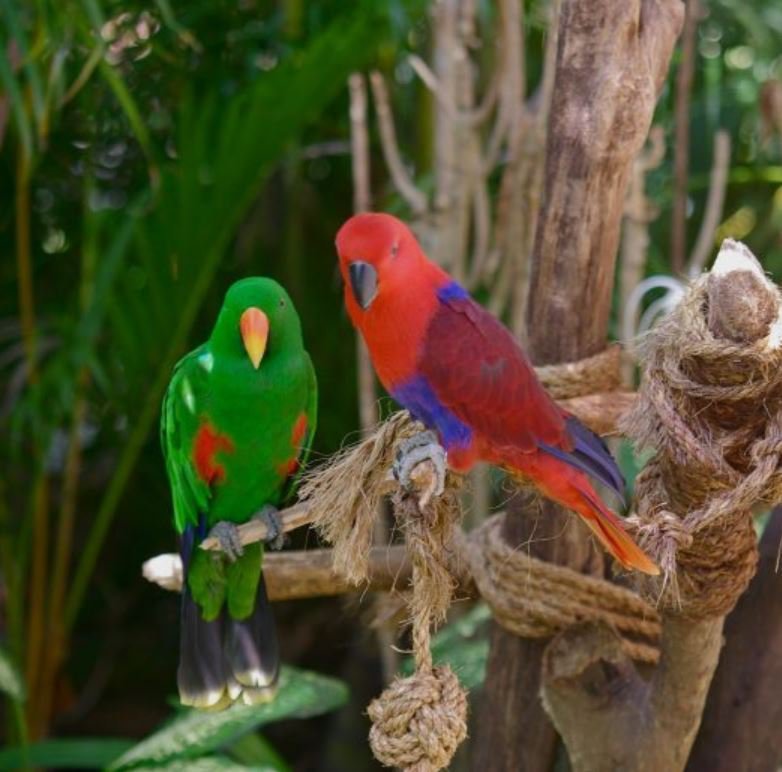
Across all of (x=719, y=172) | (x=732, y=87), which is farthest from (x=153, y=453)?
(x=732, y=87)

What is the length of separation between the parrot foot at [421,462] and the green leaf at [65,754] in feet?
3.47

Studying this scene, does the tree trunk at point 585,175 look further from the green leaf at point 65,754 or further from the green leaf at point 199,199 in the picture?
the green leaf at point 65,754

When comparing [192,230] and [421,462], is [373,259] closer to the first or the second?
[421,462]

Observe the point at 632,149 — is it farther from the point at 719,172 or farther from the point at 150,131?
the point at 150,131

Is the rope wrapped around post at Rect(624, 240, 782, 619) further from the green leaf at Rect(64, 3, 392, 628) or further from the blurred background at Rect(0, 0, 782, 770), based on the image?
the green leaf at Rect(64, 3, 392, 628)

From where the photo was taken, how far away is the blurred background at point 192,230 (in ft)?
5.80

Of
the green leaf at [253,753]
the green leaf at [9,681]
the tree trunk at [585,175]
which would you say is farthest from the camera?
the green leaf at [253,753]

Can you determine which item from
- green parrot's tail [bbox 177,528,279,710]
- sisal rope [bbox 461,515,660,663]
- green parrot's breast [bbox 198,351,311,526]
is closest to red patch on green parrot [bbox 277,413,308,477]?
green parrot's breast [bbox 198,351,311,526]

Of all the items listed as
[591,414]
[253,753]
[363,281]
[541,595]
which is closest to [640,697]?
[541,595]

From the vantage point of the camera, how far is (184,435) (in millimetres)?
1286

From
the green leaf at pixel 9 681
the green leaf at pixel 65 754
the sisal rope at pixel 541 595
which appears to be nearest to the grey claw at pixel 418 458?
the sisal rope at pixel 541 595

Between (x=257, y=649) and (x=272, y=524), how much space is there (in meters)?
0.16

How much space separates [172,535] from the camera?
2.44 meters

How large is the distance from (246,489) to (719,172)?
0.82 m
